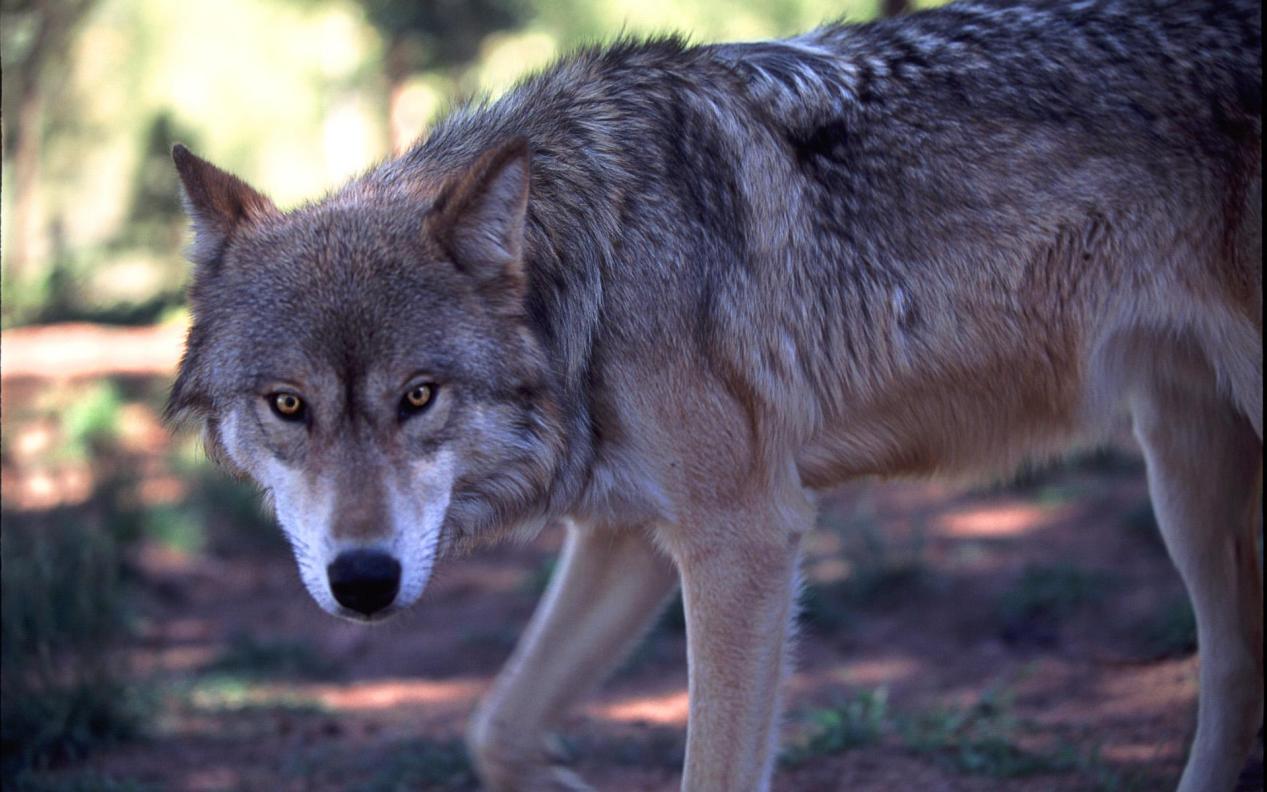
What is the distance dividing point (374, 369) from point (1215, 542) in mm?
2583

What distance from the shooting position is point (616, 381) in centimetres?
313

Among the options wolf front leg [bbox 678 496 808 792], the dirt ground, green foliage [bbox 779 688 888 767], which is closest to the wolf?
wolf front leg [bbox 678 496 808 792]

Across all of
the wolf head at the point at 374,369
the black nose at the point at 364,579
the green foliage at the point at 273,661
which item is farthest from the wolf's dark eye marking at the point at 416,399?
the green foliage at the point at 273,661

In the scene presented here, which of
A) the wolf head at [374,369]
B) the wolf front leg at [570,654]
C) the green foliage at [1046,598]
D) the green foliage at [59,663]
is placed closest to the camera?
the wolf head at [374,369]

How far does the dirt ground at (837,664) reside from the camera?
14.0 ft

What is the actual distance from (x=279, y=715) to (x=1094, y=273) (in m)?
3.65

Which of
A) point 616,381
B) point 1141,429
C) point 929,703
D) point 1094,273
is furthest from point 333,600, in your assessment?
point 929,703

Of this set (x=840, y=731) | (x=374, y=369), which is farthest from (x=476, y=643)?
(x=374, y=369)

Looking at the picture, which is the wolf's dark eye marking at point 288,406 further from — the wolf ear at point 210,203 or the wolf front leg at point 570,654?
the wolf front leg at point 570,654

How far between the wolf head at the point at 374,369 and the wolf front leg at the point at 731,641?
1.61ft

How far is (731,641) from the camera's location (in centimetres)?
314

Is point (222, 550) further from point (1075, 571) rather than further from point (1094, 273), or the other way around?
point (1094, 273)

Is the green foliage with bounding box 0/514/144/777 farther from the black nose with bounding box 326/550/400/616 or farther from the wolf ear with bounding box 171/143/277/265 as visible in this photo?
the black nose with bounding box 326/550/400/616

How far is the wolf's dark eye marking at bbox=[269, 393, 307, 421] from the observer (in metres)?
2.92
